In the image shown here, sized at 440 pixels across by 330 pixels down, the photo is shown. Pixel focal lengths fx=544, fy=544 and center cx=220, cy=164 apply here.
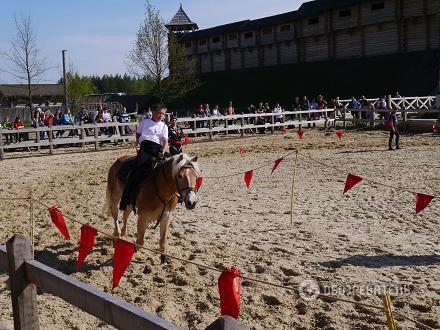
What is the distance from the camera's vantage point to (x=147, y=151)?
8.06 m

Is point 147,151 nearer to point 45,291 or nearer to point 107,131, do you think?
point 45,291

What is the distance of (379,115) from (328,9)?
23.9 m

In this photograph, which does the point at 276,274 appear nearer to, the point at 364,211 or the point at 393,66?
the point at 364,211

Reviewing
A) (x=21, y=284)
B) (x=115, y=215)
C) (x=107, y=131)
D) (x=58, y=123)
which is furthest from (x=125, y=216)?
(x=107, y=131)

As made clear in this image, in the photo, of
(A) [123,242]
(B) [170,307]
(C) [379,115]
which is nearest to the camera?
(A) [123,242]

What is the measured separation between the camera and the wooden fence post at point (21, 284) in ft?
12.6

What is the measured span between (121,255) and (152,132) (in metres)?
2.95

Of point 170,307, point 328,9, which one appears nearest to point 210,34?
point 328,9

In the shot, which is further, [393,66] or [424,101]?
[393,66]

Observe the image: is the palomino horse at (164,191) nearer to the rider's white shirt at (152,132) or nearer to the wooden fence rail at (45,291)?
the rider's white shirt at (152,132)

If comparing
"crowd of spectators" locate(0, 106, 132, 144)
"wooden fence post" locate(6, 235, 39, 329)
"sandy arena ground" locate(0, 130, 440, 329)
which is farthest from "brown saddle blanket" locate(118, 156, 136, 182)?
"crowd of spectators" locate(0, 106, 132, 144)

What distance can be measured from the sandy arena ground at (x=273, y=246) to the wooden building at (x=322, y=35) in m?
31.3

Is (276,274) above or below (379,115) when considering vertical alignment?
below

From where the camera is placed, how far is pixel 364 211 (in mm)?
10336
